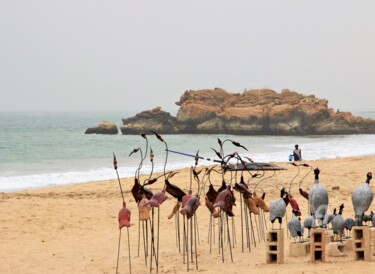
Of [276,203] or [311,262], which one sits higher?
[276,203]

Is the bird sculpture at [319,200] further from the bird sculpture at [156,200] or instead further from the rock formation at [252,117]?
the rock formation at [252,117]

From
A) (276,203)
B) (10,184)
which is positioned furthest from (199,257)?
(10,184)

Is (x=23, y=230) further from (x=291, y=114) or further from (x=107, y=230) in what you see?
(x=291, y=114)

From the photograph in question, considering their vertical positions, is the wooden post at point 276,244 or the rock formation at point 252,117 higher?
the rock formation at point 252,117

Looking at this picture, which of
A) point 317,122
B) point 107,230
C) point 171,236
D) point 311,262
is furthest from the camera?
point 317,122

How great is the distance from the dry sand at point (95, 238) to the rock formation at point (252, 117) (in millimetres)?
60854

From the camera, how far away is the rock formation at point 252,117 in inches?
3226

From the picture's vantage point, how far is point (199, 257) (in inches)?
420

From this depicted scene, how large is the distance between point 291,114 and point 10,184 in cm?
5899

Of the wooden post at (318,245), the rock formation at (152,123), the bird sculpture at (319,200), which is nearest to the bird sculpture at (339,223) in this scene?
the bird sculpture at (319,200)

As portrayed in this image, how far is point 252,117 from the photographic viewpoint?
83.5m

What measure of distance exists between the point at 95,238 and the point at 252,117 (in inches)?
2797

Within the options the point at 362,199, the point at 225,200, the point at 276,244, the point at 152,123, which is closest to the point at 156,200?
the point at 225,200

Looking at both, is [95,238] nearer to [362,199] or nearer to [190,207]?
[190,207]
